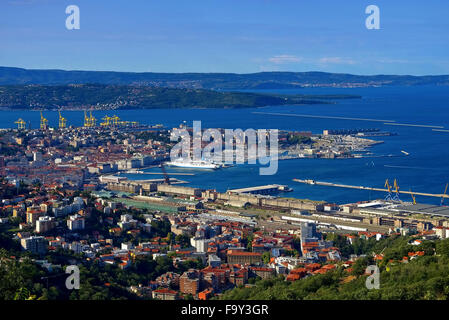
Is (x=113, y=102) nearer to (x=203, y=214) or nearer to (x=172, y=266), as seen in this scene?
(x=203, y=214)

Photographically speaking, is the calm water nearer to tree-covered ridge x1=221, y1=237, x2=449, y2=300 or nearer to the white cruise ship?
the white cruise ship

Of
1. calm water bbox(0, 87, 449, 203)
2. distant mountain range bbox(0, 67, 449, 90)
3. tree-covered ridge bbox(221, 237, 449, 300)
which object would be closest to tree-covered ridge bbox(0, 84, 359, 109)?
calm water bbox(0, 87, 449, 203)

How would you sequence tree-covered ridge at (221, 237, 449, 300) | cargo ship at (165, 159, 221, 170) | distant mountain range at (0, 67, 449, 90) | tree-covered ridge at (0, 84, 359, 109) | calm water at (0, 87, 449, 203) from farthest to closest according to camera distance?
1. distant mountain range at (0, 67, 449, 90)
2. tree-covered ridge at (0, 84, 359, 109)
3. cargo ship at (165, 159, 221, 170)
4. calm water at (0, 87, 449, 203)
5. tree-covered ridge at (221, 237, 449, 300)

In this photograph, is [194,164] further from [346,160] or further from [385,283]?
[385,283]

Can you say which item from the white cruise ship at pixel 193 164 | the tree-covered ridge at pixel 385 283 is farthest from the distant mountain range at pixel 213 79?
the tree-covered ridge at pixel 385 283

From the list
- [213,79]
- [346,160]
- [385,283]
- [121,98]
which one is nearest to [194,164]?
[346,160]
